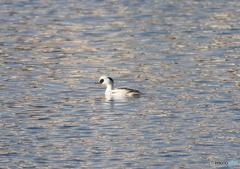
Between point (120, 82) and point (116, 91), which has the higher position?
point (120, 82)

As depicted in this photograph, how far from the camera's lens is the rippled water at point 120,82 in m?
17.0

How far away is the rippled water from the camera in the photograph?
17016 mm

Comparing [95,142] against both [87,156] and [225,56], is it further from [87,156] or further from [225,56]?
[225,56]

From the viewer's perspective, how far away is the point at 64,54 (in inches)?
1227

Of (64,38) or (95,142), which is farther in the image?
(64,38)

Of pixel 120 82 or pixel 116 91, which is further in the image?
pixel 120 82

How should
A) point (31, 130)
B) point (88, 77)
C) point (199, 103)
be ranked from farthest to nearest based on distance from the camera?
point (88, 77) < point (199, 103) < point (31, 130)

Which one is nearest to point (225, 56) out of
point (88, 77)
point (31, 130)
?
point (88, 77)

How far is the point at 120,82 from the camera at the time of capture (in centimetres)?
2636

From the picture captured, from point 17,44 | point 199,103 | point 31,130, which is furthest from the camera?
A: point 17,44

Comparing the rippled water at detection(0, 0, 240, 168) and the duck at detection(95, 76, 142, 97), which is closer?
the rippled water at detection(0, 0, 240, 168)

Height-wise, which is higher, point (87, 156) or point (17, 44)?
point (17, 44)

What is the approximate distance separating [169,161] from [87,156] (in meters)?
2.03

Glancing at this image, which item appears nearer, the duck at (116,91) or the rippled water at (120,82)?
the rippled water at (120,82)
